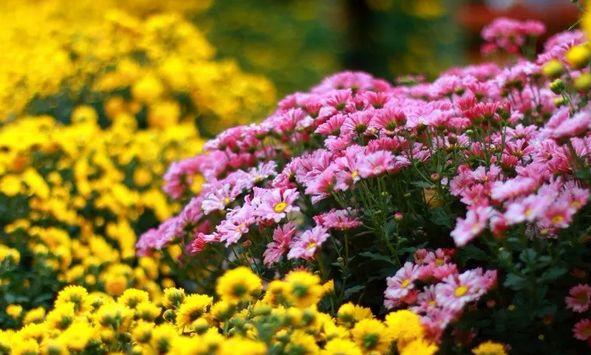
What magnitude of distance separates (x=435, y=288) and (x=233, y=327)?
A: 17.7 inches

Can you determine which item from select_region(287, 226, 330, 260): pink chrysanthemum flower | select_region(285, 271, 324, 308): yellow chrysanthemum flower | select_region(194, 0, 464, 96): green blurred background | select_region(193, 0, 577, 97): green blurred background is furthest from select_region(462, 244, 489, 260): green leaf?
select_region(194, 0, 464, 96): green blurred background

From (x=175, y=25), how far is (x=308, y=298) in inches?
114

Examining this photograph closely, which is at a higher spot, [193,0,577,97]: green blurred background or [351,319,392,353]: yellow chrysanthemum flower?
[193,0,577,97]: green blurred background

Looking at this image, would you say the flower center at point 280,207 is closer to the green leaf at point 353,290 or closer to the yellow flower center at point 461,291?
the green leaf at point 353,290

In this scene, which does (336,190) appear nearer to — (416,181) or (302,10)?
(416,181)

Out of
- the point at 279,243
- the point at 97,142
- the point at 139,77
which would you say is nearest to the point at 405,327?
the point at 279,243

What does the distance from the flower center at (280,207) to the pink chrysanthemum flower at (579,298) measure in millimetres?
679

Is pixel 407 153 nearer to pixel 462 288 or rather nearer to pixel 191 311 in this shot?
pixel 462 288

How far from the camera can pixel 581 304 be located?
184 cm

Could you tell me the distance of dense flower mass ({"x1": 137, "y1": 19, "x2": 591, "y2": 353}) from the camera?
1812 mm

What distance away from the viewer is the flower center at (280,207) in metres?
2.08

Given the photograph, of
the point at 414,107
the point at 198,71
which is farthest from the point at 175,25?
the point at 414,107

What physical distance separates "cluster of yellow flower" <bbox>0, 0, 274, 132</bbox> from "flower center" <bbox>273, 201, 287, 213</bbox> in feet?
6.57

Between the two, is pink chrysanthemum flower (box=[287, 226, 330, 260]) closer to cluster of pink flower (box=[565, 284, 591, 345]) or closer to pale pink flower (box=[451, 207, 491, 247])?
pale pink flower (box=[451, 207, 491, 247])
